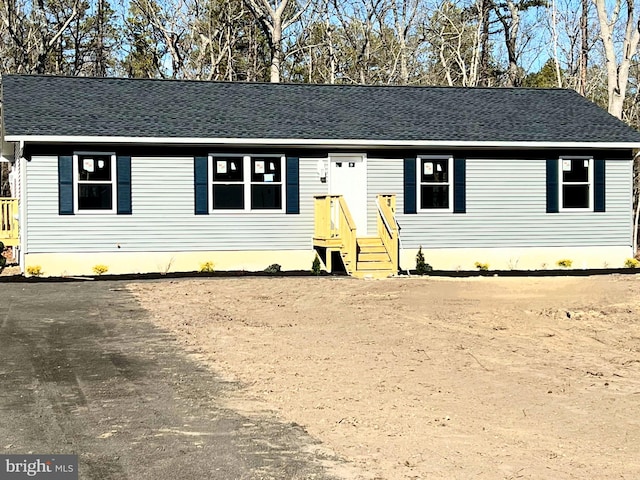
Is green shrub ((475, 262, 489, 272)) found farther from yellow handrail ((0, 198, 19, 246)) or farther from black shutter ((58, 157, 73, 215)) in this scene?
yellow handrail ((0, 198, 19, 246))

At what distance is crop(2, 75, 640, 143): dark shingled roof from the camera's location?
20.0m

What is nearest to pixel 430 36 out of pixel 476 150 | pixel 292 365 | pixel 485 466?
pixel 476 150

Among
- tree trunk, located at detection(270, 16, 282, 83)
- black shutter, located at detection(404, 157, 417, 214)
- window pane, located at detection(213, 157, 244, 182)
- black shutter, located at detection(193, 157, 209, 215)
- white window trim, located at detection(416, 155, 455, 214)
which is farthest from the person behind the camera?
tree trunk, located at detection(270, 16, 282, 83)

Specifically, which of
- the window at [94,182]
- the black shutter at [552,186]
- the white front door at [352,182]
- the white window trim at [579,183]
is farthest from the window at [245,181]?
the white window trim at [579,183]

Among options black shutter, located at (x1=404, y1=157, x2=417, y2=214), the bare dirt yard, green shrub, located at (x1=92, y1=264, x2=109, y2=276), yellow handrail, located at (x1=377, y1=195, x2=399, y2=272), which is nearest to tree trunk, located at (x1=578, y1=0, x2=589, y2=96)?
black shutter, located at (x1=404, y1=157, x2=417, y2=214)

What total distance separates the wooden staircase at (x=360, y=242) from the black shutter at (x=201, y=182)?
2441 mm

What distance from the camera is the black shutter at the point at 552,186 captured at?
2170cm

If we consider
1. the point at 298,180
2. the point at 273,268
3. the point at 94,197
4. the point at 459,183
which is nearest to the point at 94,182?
the point at 94,197

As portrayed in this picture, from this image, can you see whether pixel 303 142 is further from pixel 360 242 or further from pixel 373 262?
pixel 373 262

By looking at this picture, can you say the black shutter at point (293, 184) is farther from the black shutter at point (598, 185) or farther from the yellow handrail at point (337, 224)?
the black shutter at point (598, 185)

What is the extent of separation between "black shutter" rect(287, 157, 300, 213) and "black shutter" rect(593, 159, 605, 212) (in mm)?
6984

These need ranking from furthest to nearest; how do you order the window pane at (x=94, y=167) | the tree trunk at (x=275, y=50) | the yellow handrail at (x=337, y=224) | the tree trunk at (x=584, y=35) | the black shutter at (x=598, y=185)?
the tree trunk at (x=584, y=35) → the tree trunk at (x=275, y=50) → the black shutter at (x=598, y=185) → the window pane at (x=94, y=167) → the yellow handrail at (x=337, y=224)

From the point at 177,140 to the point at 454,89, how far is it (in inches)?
347

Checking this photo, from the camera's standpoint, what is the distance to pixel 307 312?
43.6 feet
